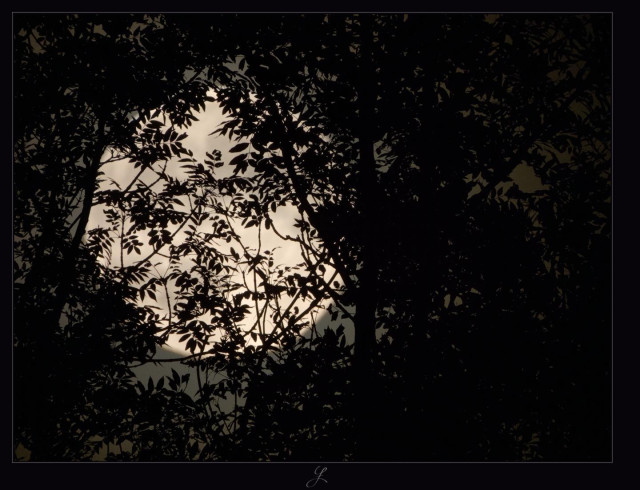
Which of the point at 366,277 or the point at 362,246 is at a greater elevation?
the point at 362,246

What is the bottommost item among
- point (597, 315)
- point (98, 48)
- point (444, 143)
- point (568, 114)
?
point (597, 315)

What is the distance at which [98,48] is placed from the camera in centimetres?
266

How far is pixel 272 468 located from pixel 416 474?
28.7 inches

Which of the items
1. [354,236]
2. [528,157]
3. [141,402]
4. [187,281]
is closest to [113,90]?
[187,281]

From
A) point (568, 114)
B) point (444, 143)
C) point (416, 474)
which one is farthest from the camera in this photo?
point (568, 114)

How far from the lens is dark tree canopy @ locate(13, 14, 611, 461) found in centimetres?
236

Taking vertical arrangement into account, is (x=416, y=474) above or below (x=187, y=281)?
below

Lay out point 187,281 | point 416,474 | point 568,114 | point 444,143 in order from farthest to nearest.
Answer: point 187,281 → point 568,114 → point 444,143 → point 416,474

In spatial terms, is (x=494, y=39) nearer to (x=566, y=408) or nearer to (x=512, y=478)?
(x=566, y=408)

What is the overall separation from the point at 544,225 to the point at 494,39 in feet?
4.05

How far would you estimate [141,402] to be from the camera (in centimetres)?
261

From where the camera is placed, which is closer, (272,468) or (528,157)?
(272,468)

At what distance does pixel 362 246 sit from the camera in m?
2.61

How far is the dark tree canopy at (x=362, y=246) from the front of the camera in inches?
93.0
